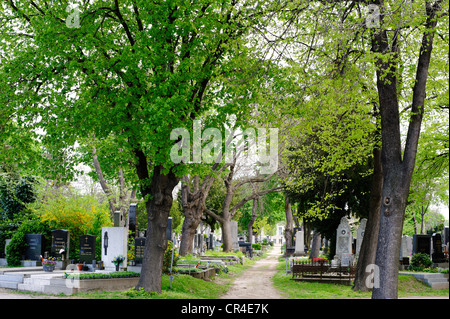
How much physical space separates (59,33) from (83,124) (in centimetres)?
272

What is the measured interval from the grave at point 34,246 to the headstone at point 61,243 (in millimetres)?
1213

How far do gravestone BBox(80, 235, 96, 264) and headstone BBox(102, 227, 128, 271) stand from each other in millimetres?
589

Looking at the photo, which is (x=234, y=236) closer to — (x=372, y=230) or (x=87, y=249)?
(x=87, y=249)

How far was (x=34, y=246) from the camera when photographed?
781 inches

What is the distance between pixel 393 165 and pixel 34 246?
52.3 feet

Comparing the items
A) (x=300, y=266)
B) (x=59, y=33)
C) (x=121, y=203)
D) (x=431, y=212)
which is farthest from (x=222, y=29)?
(x=431, y=212)

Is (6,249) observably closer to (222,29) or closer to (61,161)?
(61,161)

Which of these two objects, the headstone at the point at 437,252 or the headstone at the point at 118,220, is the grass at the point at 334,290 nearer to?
the headstone at the point at 437,252

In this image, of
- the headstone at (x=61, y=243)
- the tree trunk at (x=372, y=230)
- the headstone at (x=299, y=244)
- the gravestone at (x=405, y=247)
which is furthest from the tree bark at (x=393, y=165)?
the headstone at (x=299, y=244)

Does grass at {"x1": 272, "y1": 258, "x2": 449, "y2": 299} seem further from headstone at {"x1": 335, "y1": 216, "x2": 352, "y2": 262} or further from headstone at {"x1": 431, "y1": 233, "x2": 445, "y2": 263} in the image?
headstone at {"x1": 431, "y1": 233, "x2": 445, "y2": 263}

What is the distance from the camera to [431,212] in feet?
171

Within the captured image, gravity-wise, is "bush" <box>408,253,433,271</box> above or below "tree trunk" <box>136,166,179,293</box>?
below

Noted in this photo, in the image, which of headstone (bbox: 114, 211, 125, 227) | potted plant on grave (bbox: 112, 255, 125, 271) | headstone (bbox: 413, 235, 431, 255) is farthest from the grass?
headstone (bbox: 114, 211, 125, 227)

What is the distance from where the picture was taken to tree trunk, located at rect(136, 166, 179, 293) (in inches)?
538
